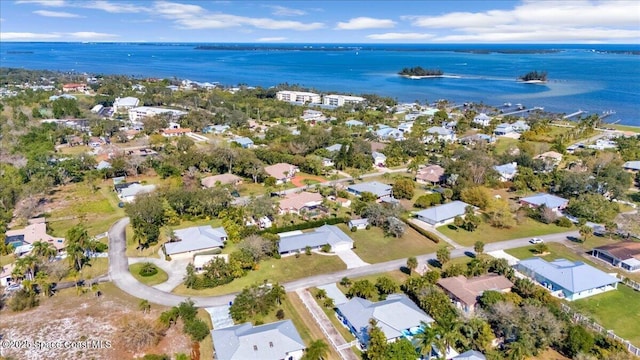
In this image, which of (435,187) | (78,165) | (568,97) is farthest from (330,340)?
(568,97)

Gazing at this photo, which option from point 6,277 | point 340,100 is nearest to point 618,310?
point 6,277

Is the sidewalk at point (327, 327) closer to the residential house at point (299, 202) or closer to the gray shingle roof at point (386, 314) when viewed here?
the gray shingle roof at point (386, 314)

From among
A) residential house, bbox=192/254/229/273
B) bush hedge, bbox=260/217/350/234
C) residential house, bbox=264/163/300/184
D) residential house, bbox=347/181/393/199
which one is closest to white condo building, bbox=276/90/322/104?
residential house, bbox=264/163/300/184

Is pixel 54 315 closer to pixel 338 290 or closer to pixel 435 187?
pixel 338 290

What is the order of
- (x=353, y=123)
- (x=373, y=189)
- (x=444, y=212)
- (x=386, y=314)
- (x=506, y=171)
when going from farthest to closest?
(x=353, y=123)
(x=506, y=171)
(x=373, y=189)
(x=444, y=212)
(x=386, y=314)

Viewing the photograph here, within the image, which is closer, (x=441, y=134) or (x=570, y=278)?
(x=570, y=278)

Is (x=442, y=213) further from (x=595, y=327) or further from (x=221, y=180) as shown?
(x=221, y=180)

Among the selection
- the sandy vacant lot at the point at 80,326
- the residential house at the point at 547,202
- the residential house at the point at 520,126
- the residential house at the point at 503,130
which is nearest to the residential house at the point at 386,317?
the sandy vacant lot at the point at 80,326
